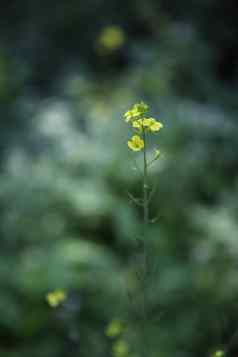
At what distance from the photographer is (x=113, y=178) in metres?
4.50

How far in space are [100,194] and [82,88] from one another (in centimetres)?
190

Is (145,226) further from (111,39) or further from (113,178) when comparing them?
(111,39)

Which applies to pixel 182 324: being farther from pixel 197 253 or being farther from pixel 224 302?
pixel 197 253

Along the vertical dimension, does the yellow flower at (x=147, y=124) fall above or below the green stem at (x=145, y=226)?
above

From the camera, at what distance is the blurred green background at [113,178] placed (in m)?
Result: 3.48

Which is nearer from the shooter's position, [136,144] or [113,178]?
[136,144]

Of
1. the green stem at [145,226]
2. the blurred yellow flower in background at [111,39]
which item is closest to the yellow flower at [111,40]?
the blurred yellow flower in background at [111,39]

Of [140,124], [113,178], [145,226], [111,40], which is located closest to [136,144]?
[140,124]

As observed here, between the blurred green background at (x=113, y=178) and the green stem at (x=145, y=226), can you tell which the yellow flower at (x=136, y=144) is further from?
the blurred green background at (x=113, y=178)

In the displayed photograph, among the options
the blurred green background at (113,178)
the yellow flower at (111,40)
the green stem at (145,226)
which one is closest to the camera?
the green stem at (145,226)

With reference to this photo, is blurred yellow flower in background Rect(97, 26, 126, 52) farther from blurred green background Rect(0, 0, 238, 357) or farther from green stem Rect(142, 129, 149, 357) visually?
green stem Rect(142, 129, 149, 357)

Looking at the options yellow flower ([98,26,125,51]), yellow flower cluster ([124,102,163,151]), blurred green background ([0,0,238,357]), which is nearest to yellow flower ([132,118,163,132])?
yellow flower cluster ([124,102,163,151])

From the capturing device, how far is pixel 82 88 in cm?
587

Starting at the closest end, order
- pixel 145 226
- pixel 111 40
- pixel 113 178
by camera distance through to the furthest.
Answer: pixel 145 226
pixel 113 178
pixel 111 40
